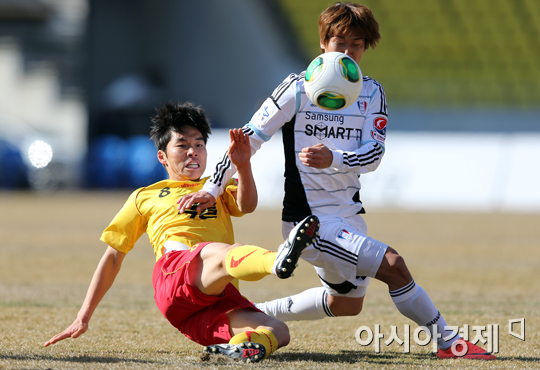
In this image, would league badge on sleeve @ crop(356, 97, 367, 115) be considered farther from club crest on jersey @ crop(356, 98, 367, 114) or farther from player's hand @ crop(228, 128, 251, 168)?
player's hand @ crop(228, 128, 251, 168)

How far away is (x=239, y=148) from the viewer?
3.74m

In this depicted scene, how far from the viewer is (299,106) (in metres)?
3.92

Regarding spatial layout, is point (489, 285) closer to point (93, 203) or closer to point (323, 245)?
point (323, 245)

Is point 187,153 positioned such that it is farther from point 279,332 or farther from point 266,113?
point 279,332

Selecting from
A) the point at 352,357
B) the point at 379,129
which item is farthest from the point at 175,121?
the point at 352,357

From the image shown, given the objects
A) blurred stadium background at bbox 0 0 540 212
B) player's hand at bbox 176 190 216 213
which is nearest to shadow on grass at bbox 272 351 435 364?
player's hand at bbox 176 190 216 213

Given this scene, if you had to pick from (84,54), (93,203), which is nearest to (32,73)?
(84,54)

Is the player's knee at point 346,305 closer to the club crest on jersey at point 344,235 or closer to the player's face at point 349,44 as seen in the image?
the club crest on jersey at point 344,235

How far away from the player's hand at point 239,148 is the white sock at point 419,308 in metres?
1.06

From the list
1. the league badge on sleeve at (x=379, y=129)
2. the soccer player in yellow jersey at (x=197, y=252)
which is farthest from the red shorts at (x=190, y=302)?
the league badge on sleeve at (x=379, y=129)

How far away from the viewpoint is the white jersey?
3861mm

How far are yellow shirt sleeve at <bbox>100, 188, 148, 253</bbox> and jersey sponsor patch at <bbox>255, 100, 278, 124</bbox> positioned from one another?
89cm

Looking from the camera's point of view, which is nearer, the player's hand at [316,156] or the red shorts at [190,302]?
the player's hand at [316,156]

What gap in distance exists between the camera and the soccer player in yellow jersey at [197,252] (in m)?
3.38
